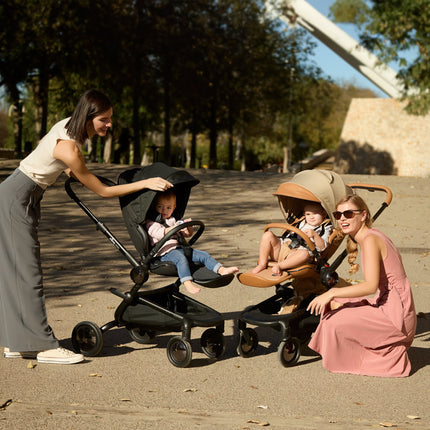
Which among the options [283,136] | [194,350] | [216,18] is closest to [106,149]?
[216,18]

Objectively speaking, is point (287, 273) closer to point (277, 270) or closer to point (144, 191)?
point (277, 270)

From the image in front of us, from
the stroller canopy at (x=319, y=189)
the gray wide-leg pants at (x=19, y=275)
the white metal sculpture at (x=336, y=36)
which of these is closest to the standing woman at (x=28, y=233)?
the gray wide-leg pants at (x=19, y=275)

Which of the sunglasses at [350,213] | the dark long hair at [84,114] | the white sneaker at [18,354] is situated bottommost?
the white sneaker at [18,354]

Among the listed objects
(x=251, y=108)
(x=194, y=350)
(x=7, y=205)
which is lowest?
(x=194, y=350)

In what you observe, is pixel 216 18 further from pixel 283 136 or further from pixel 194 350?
pixel 194 350

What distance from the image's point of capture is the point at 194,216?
15.2 meters

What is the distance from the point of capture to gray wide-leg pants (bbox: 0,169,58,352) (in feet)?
17.5

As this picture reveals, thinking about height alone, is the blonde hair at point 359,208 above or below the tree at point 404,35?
below

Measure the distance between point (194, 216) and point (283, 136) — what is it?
1706 inches

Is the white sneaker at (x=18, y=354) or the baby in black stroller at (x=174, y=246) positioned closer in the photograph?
the baby in black stroller at (x=174, y=246)

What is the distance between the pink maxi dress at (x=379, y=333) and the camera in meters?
5.33

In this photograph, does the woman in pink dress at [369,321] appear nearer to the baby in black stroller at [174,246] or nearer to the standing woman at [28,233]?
the baby in black stroller at [174,246]

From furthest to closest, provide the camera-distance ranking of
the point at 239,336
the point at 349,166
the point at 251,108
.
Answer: the point at 251,108 → the point at 349,166 → the point at 239,336

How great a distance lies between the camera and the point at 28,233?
211 inches
